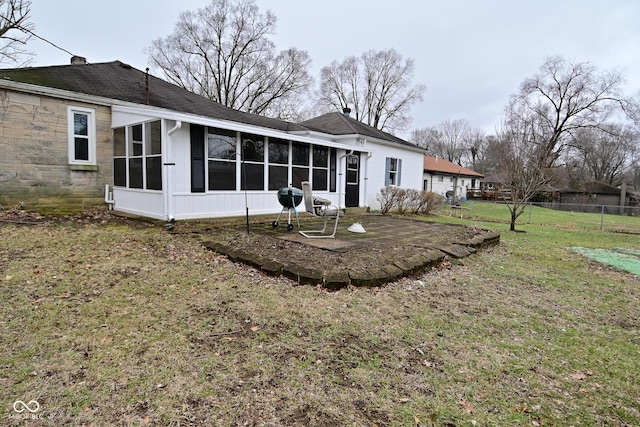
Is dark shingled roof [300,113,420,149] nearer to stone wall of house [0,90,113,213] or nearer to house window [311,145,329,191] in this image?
house window [311,145,329,191]

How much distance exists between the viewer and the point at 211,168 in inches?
319

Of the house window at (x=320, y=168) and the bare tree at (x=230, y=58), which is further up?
the bare tree at (x=230, y=58)

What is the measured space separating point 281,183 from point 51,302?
6.81m

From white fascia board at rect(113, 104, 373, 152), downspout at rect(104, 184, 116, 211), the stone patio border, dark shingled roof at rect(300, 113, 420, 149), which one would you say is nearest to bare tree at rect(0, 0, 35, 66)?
white fascia board at rect(113, 104, 373, 152)

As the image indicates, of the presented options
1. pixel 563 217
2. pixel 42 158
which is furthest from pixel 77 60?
pixel 563 217

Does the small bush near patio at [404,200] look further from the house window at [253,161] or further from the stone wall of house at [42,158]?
the stone wall of house at [42,158]

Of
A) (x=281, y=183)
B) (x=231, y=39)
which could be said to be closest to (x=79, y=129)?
(x=281, y=183)

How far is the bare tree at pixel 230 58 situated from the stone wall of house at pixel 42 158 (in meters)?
20.4

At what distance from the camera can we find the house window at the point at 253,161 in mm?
8781

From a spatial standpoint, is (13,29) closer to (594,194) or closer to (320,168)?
(320,168)

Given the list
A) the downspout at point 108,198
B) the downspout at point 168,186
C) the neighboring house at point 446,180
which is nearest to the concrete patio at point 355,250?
the downspout at point 168,186

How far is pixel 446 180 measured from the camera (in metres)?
29.7

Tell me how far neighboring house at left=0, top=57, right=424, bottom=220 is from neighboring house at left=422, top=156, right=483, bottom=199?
18.7 meters

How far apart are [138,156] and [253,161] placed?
277 cm
